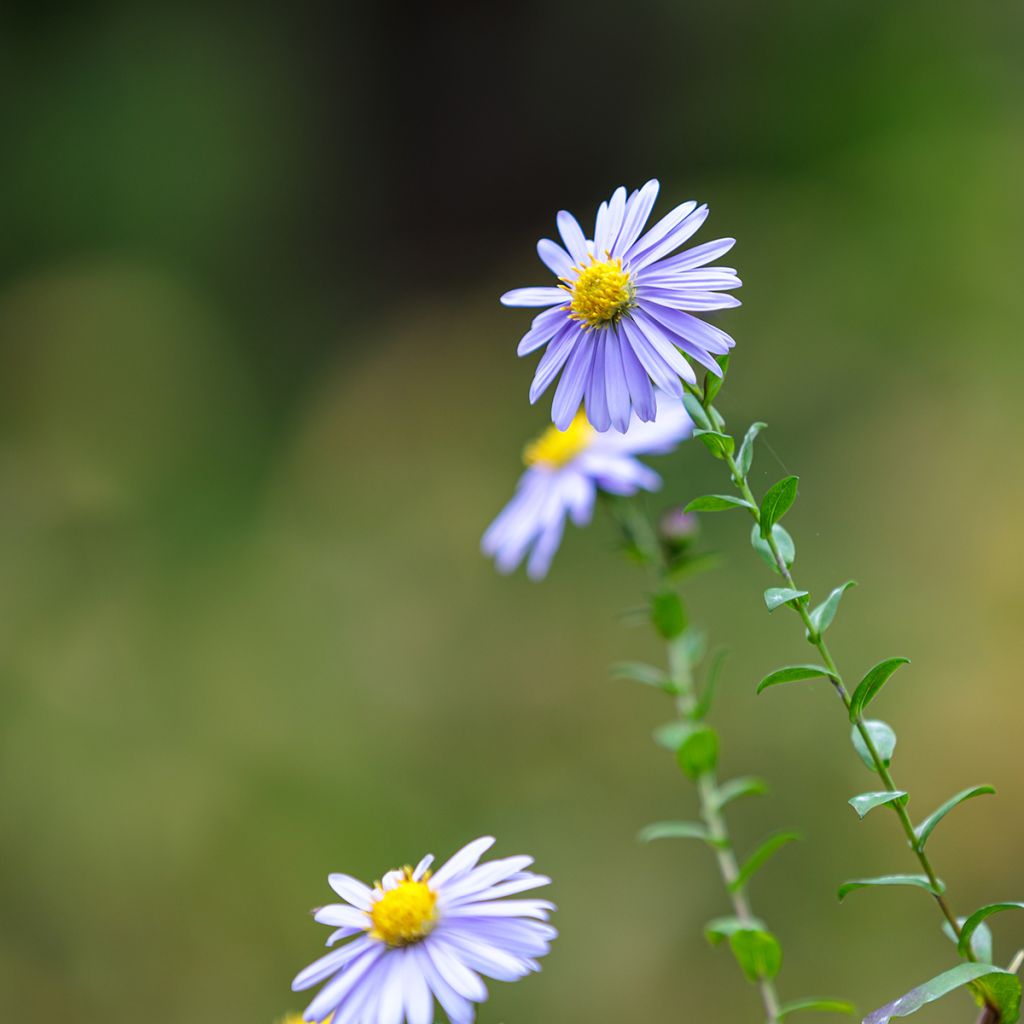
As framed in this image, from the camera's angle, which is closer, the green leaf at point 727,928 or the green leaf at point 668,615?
the green leaf at point 727,928

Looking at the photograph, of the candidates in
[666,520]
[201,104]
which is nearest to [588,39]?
[201,104]

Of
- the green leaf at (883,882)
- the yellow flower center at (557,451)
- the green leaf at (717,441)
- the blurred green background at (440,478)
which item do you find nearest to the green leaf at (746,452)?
the green leaf at (717,441)

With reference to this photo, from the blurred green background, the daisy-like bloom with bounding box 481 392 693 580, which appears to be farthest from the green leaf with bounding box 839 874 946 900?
the blurred green background

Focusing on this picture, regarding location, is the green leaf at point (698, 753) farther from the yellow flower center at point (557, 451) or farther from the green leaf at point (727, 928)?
the yellow flower center at point (557, 451)

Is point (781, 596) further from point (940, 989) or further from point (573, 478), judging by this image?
point (573, 478)

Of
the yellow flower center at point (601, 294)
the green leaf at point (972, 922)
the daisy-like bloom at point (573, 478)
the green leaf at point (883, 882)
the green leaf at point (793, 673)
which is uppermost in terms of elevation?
the daisy-like bloom at point (573, 478)
